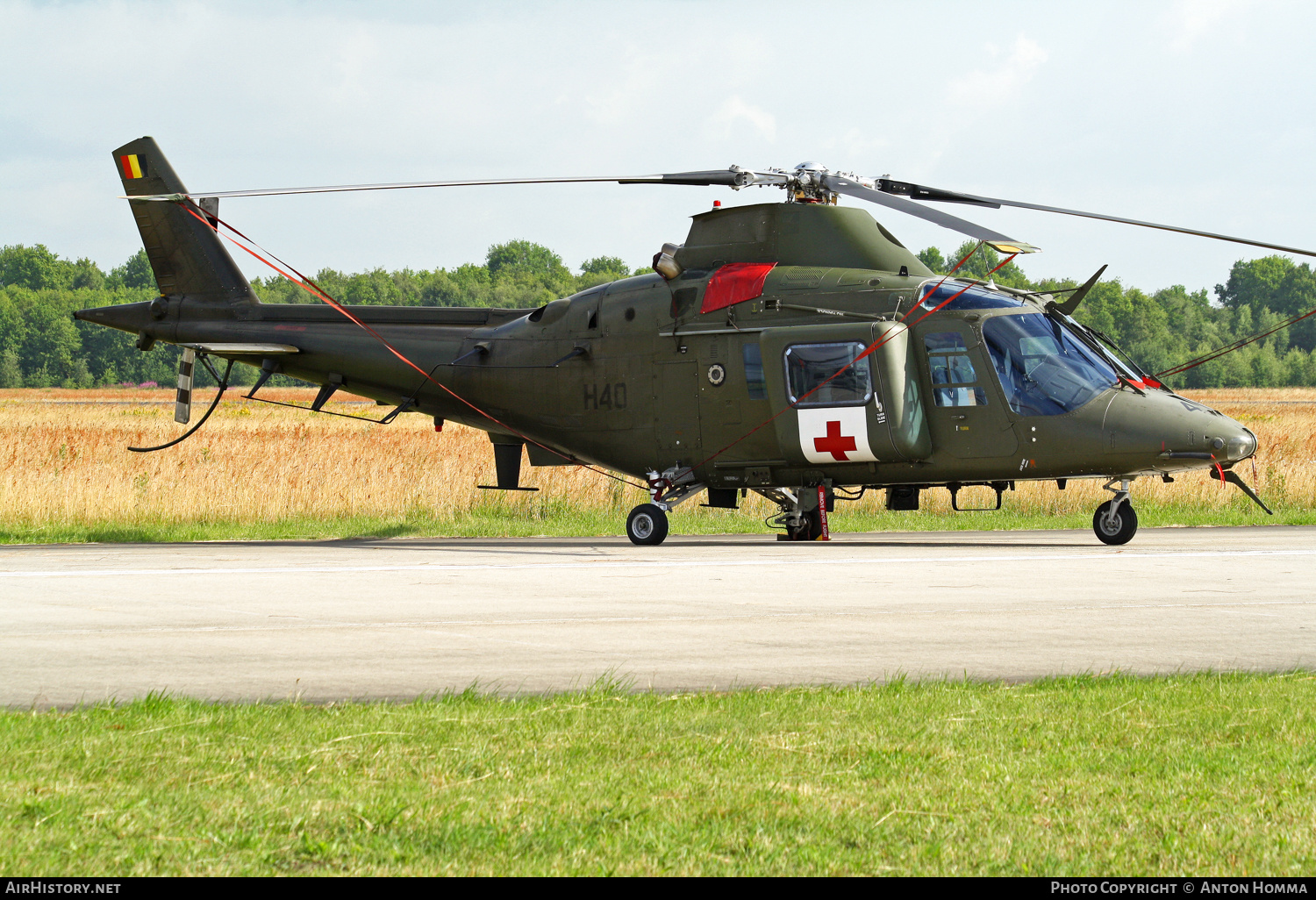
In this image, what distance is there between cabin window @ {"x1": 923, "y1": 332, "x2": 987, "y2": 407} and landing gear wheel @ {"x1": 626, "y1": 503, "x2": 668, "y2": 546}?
12.4 feet

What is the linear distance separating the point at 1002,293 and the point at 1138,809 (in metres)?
11.7

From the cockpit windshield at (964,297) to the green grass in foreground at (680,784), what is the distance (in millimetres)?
9217

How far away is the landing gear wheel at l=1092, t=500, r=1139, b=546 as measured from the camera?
15.7 m

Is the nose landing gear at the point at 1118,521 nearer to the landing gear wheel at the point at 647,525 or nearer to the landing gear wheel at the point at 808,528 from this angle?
the landing gear wheel at the point at 808,528

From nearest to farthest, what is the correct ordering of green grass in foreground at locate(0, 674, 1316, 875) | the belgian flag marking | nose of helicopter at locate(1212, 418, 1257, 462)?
green grass in foreground at locate(0, 674, 1316, 875), nose of helicopter at locate(1212, 418, 1257, 462), the belgian flag marking

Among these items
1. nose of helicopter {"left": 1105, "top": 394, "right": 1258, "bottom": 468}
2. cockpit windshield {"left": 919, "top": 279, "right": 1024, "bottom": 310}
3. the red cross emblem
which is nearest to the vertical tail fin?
the red cross emblem

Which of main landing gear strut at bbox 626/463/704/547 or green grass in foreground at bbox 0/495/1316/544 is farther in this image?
green grass in foreground at bbox 0/495/1316/544

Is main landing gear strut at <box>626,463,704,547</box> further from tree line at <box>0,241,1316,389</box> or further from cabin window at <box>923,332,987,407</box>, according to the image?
tree line at <box>0,241,1316,389</box>

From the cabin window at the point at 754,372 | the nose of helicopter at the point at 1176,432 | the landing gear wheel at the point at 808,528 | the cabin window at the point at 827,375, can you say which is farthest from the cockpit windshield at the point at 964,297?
the landing gear wheel at the point at 808,528

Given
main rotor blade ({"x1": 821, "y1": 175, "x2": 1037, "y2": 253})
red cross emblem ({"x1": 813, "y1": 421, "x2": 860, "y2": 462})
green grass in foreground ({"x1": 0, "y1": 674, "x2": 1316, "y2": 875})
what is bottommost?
green grass in foreground ({"x1": 0, "y1": 674, "x2": 1316, "y2": 875})

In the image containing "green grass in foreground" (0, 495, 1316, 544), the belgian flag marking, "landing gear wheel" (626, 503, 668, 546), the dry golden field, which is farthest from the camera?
the dry golden field

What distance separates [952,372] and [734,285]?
2.87 m

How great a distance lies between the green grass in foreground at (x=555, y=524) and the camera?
19.1 metres

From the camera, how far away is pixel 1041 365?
15.2 meters
